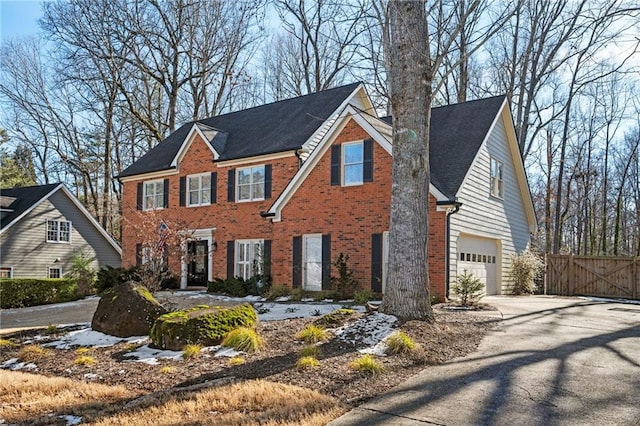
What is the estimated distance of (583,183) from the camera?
102 feet

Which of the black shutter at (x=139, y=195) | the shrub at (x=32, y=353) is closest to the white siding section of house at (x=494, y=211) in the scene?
the shrub at (x=32, y=353)

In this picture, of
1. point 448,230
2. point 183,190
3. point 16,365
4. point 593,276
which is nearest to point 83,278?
point 183,190

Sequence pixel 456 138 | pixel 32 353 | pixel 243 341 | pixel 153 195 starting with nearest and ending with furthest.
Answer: pixel 243 341
pixel 32 353
pixel 456 138
pixel 153 195

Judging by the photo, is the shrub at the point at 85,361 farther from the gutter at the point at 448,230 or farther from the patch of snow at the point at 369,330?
the gutter at the point at 448,230

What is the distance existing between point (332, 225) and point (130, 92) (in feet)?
66.7

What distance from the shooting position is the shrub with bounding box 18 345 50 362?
7898 millimetres

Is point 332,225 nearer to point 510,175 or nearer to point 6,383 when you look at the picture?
point 510,175

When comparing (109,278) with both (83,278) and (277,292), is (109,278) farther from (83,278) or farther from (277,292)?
(277,292)

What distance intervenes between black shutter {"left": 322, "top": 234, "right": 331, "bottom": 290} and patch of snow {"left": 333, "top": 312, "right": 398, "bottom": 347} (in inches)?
312

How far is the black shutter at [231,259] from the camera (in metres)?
20.0

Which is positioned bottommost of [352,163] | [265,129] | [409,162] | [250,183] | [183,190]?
[409,162]

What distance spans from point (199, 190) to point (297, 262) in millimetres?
6884

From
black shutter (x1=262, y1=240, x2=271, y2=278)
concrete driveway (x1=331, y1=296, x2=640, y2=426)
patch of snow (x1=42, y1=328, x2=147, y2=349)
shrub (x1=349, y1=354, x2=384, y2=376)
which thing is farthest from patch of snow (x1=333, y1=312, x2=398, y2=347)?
black shutter (x1=262, y1=240, x2=271, y2=278)

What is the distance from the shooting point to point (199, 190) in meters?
21.9
